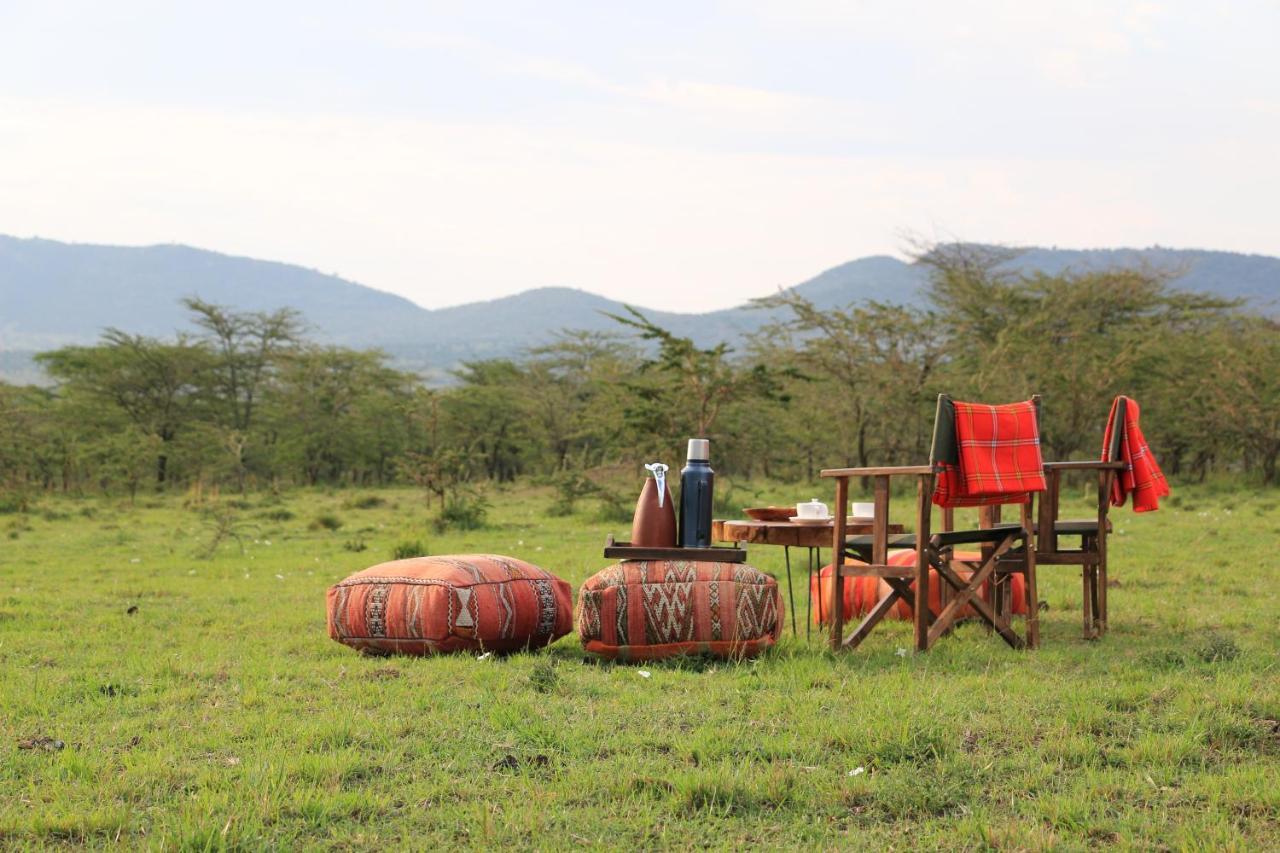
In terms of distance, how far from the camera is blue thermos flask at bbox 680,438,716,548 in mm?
5852

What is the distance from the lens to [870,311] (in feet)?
84.2

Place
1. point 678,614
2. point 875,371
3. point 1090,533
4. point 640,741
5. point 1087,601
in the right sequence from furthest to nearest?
point 875,371 → point 1090,533 → point 1087,601 → point 678,614 → point 640,741

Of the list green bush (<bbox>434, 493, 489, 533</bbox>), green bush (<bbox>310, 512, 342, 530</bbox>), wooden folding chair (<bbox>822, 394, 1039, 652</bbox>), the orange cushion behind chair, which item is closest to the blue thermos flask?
wooden folding chair (<bbox>822, 394, 1039, 652</bbox>)

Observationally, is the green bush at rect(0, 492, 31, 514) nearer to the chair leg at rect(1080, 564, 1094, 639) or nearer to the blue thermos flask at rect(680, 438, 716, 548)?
the blue thermos flask at rect(680, 438, 716, 548)

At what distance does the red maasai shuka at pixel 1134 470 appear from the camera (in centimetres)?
659

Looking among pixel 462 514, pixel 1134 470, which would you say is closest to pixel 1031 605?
pixel 1134 470

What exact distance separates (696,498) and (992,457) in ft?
4.79

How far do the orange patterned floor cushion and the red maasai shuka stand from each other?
3.16 metres

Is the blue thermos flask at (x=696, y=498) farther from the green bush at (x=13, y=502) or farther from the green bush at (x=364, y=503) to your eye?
the green bush at (x=13, y=502)

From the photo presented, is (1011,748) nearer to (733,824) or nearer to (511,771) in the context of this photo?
(733,824)

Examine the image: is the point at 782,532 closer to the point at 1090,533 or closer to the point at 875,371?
the point at 1090,533

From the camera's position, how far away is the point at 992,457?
231 inches

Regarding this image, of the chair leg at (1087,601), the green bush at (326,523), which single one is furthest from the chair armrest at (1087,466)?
the green bush at (326,523)

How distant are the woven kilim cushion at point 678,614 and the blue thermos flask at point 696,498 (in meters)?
0.24
